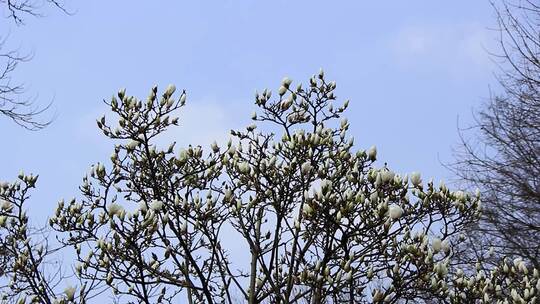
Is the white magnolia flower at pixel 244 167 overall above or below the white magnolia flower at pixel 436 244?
above

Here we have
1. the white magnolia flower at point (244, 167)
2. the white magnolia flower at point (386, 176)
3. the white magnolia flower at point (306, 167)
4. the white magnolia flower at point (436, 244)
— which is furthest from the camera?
the white magnolia flower at point (244, 167)

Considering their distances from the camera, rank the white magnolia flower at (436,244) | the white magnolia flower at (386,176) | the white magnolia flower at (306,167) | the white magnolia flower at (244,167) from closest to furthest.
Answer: the white magnolia flower at (436,244)
the white magnolia flower at (386,176)
the white magnolia flower at (306,167)
the white magnolia flower at (244,167)

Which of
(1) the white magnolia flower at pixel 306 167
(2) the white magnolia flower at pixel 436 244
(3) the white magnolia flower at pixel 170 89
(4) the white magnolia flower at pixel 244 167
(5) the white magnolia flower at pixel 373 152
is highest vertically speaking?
(3) the white magnolia flower at pixel 170 89

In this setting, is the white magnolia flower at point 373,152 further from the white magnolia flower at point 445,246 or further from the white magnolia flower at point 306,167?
the white magnolia flower at point 445,246

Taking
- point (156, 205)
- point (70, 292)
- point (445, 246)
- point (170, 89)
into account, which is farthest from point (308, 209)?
point (70, 292)

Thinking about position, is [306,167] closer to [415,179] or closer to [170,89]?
[415,179]

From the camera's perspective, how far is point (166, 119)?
545 centimetres

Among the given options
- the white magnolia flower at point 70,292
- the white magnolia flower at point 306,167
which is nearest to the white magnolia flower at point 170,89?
the white magnolia flower at point 306,167

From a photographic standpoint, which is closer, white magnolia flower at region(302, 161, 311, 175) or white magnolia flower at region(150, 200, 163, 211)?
white magnolia flower at region(150, 200, 163, 211)

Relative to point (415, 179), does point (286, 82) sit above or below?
above

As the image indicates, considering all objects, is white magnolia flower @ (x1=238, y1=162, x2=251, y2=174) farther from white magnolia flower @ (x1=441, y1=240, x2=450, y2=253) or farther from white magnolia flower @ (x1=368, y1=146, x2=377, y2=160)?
white magnolia flower @ (x1=441, y1=240, x2=450, y2=253)

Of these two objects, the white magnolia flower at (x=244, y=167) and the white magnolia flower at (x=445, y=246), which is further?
the white magnolia flower at (x=244, y=167)

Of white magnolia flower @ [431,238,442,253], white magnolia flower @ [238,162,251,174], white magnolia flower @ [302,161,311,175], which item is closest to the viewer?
white magnolia flower @ [431,238,442,253]

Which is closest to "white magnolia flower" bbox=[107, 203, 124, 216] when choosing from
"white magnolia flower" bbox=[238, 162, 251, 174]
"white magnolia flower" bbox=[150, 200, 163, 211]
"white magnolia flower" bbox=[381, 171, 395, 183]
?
"white magnolia flower" bbox=[150, 200, 163, 211]
